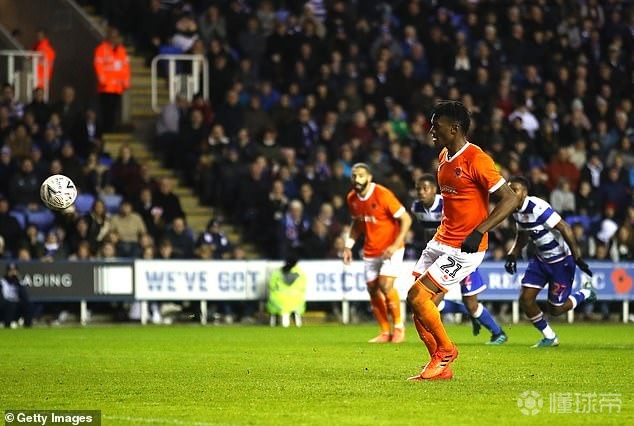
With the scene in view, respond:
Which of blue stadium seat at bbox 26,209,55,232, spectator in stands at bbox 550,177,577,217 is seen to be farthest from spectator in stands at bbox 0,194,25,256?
spectator in stands at bbox 550,177,577,217

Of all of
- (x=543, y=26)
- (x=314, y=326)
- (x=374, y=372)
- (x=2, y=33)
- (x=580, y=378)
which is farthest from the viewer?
(x=543, y=26)

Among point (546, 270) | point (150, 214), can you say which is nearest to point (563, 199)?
point (150, 214)

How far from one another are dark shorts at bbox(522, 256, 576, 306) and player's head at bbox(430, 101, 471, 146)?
223 inches

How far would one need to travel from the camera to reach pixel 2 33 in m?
28.1

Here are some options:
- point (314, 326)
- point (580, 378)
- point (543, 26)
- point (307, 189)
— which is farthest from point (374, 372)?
point (543, 26)

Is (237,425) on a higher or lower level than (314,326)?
higher

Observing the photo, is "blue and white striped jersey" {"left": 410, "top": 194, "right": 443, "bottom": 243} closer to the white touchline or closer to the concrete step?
the white touchline

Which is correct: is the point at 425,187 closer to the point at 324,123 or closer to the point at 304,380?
the point at 304,380

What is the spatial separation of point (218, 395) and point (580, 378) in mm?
3376

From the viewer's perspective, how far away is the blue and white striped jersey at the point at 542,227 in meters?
16.2

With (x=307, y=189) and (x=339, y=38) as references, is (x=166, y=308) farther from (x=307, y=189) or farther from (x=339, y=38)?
(x=339, y=38)

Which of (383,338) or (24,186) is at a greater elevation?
(24,186)

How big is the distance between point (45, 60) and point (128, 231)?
4.95m

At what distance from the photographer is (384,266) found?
60.4 feet
